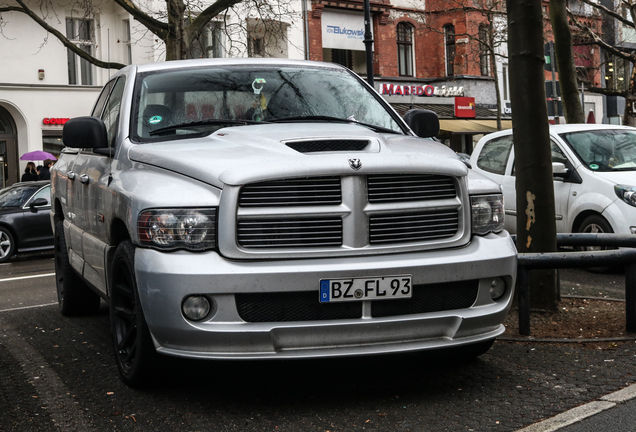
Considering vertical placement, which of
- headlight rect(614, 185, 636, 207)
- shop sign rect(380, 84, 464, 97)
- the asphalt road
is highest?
shop sign rect(380, 84, 464, 97)

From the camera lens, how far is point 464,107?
38.2 meters

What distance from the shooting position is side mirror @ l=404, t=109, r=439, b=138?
5965 mm

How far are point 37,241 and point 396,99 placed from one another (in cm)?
2368

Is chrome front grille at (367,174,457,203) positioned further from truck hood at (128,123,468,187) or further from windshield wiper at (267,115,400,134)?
windshield wiper at (267,115,400,134)

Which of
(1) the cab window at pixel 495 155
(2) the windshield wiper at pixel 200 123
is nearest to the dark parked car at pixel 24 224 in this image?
(1) the cab window at pixel 495 155

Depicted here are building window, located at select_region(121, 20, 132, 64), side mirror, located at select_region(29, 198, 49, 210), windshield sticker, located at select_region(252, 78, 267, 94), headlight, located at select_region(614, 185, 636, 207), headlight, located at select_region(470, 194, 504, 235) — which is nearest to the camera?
headlight, located at select_region(470, 194, 504, 235)

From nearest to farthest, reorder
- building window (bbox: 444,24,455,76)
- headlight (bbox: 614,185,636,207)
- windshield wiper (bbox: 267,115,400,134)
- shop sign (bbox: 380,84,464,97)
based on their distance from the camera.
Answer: windshield wiper (bbox: 267,115,400,134), headlight (bbox: 614,185,636,207), shop sign (bbox: 380,84,464,97), building window (bbox: 444,24,455,76)

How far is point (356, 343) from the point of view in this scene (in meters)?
4.36

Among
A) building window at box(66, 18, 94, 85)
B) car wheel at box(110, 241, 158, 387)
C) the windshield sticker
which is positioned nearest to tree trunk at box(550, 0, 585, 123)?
the windshield sticker

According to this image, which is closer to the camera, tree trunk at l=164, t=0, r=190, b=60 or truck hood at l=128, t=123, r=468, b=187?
truck hood at l=128, t=123, r=468, b=187

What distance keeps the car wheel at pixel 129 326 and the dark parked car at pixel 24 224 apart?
441 inches

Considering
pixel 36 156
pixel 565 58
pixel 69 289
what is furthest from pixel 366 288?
pixel 36 156

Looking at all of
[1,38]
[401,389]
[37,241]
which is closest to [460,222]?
[401,389]

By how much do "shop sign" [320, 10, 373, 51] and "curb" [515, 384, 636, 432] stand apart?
31764mm
